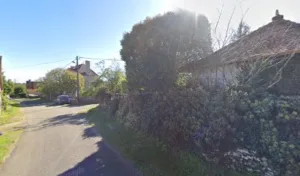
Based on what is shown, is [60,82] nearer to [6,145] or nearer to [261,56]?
[6,145]

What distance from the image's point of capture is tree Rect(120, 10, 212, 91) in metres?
8.33

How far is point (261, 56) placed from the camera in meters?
6.58

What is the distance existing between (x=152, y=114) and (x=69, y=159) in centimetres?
314

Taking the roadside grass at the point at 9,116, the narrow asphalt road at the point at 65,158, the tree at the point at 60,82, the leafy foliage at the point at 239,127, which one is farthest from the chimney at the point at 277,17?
the tree at the point at 60,82

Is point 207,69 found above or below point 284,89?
above

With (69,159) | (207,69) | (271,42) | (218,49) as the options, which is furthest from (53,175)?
(271,42)

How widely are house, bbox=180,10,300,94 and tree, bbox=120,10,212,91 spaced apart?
0.58 metres

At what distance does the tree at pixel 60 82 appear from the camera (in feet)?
119

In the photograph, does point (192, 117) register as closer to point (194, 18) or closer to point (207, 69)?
point (207, 69)

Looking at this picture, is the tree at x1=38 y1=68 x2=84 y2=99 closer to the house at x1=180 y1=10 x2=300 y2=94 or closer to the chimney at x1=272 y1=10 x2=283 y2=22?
the house at x1=180 y1=10 x2=300 y2=94

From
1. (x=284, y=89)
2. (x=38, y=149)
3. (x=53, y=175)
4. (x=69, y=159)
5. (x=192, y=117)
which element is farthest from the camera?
(x=38, y=149)

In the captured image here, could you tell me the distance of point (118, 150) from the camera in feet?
23.6

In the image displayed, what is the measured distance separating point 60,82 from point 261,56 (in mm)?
35564

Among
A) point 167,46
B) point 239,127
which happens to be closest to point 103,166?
point 239,127
